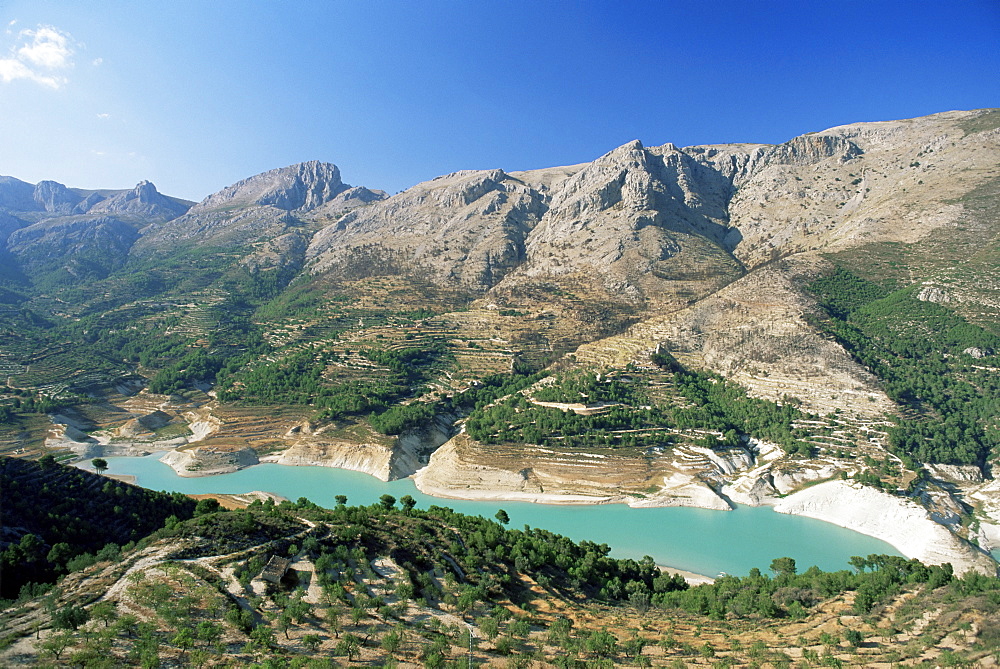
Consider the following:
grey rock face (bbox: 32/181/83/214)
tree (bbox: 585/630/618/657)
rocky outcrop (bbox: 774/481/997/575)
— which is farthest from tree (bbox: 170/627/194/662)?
grey rock face (bbox: 32/181/83/214)

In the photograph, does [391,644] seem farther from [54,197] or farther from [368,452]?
[54,197]

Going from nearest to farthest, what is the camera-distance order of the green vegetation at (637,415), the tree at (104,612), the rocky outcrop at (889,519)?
the tree at (104,612) < the rocky outcrop at (889,519) < the green vegetation at (637,415)

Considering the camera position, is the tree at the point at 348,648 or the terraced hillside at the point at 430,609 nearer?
the terraced hillside at the point at 430,609

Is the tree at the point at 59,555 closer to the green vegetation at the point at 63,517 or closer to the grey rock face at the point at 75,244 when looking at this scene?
the green vegetation at the point at 63,517

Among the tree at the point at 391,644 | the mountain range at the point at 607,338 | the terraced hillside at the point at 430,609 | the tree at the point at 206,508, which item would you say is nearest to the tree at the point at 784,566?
the terraced hillside at the point at 430,609

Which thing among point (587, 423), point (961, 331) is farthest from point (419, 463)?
point (961, 331)

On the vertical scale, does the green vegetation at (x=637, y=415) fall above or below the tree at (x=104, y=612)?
above

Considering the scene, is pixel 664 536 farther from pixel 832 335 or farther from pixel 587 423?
pixel 832 335
